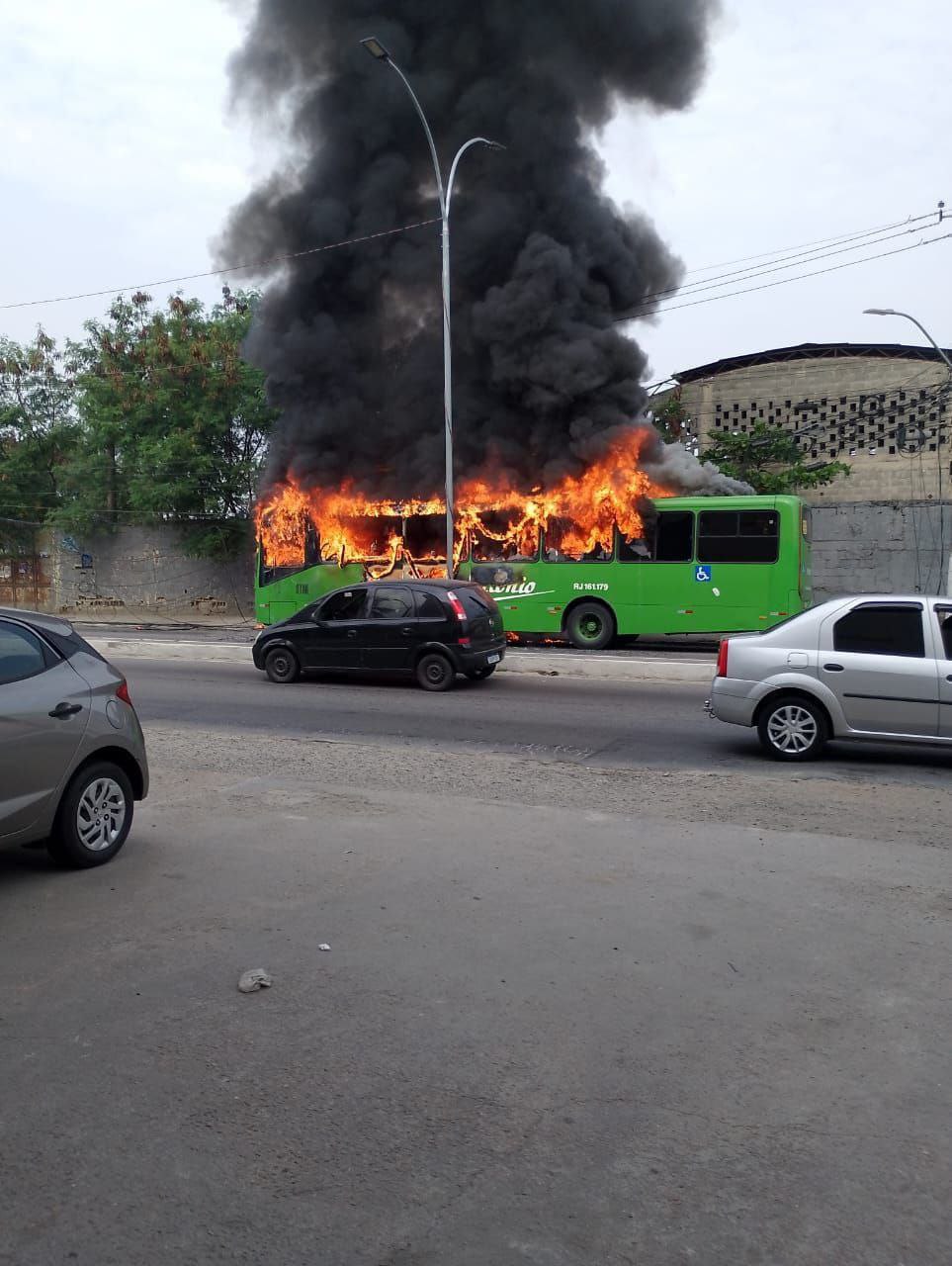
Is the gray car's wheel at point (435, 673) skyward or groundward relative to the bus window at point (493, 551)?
groundward

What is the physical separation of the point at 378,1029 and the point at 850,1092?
1613 millimetres

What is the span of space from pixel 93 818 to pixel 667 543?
14.7 m

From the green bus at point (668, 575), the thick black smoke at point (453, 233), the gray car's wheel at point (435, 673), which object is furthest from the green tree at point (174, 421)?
the gray car's wheel at point (435, 673)

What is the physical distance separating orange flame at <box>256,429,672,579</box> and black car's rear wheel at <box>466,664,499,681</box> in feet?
19.6

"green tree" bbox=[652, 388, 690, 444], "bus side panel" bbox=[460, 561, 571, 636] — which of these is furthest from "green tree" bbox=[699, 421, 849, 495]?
"bus side panel" bbox=[460, 561, 571, 636]

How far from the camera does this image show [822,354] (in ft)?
115

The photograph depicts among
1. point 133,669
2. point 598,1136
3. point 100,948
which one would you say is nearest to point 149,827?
point 100,948

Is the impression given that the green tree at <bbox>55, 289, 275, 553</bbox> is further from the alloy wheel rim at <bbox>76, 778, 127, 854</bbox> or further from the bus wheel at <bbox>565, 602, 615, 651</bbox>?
the alloy wheel rim at <bbox>76, 778, 127, 854</bbox>

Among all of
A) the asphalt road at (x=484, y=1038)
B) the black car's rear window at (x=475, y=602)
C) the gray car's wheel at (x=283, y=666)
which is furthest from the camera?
the gray car's wheel at (x=283, y=666)

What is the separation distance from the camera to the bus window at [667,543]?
1891 cm

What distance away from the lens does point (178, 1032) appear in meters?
3.73

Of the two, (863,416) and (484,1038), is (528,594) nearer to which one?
(484,1038)

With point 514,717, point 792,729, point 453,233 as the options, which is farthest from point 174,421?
point 792,729

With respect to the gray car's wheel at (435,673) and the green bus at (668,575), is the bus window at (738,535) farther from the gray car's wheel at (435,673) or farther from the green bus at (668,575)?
the gray car's wheel at (435,673)
